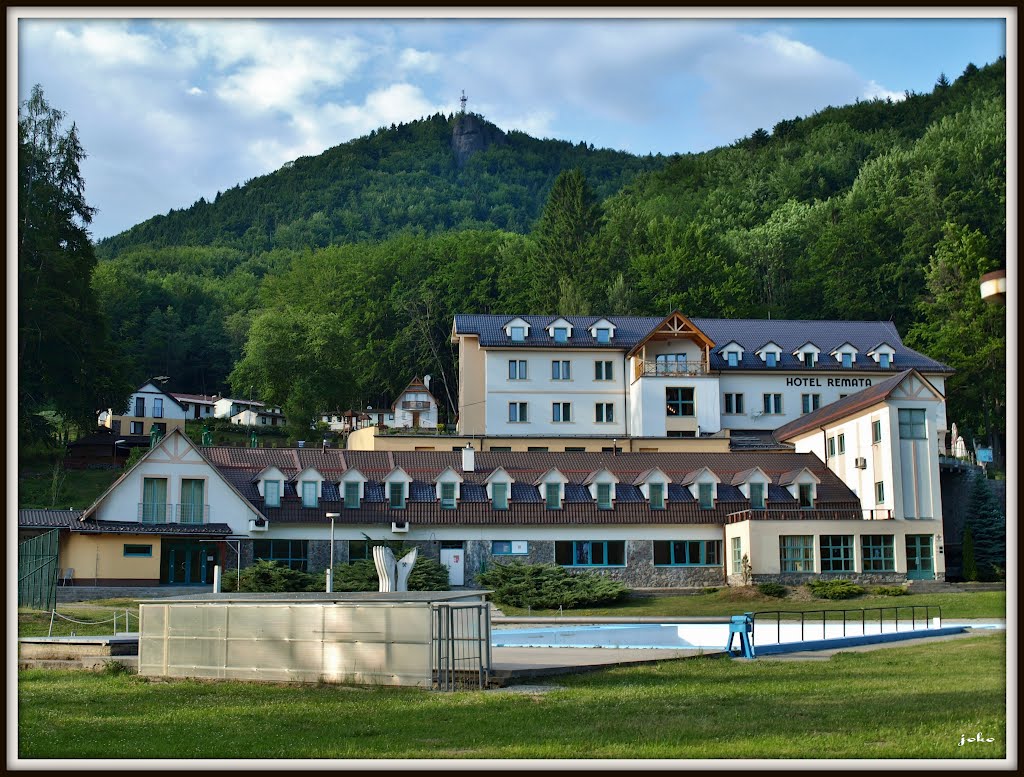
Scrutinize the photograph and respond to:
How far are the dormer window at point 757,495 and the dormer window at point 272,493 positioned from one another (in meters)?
19.1

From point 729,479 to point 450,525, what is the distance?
12.0 meters

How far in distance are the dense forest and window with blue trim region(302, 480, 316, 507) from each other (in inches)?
1216

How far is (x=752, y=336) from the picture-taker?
223 feet

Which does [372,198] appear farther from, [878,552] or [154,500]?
A: [878,552]

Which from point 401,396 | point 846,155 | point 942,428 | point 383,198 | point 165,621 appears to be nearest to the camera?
point 165,621

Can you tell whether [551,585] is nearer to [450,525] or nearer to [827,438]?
[450,525]

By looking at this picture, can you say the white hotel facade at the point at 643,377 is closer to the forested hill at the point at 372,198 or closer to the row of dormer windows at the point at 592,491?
the row of dormer windows at the point at 592,491

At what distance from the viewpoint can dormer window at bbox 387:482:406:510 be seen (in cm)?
4838

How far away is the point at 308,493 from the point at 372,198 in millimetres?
119110

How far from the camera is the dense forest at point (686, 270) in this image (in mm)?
81250

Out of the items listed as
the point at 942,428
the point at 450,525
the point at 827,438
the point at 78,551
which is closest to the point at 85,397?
the point at 78,551

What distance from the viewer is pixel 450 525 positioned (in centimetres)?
4778

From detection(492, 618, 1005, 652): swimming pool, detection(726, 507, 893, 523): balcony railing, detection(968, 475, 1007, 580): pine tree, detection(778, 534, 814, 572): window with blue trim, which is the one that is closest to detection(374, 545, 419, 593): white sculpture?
Answer: detection(492, 618, 1005, 652): swimming pool

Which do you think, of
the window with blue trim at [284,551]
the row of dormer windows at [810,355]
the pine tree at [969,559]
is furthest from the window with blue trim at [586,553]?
the row of dormer windows at [810,355]
